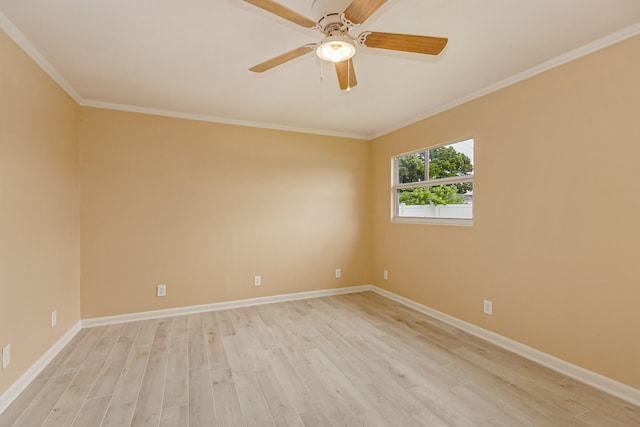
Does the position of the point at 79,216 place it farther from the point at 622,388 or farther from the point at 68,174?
the point at 622,388

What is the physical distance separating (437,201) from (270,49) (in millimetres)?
2559

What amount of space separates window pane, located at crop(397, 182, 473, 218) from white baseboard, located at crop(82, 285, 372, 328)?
153 centimetres

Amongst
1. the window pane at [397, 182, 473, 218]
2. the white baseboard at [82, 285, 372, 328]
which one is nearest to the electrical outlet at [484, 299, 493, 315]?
the window pane at [397, 182, 473, 218]

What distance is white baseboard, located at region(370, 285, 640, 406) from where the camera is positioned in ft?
6.78

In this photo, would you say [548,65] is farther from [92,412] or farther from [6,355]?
[6,355]

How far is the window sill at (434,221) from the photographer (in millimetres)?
3286

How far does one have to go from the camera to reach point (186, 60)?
2467 mm

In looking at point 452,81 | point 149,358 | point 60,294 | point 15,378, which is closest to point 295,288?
point 149,358

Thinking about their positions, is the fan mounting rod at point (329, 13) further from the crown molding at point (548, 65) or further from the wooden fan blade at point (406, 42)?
the crown molding at point (548, 65)

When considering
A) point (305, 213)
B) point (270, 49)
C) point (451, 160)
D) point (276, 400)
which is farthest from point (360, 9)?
point (305, 213)

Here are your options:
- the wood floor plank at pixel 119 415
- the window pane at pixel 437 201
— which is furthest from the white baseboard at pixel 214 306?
the wood floor plank at pixel 119 415

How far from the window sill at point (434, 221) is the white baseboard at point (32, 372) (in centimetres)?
398

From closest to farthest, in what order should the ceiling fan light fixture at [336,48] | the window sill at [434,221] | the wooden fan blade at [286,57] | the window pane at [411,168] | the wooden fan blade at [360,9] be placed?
the wooden fan blade at [360,9] → the ceiling fan light fixture at [336,48] → the wooden fan blade at [286,57] → the window sill at [434,221] → the window pane at [411,168]

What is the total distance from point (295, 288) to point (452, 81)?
3217mm
